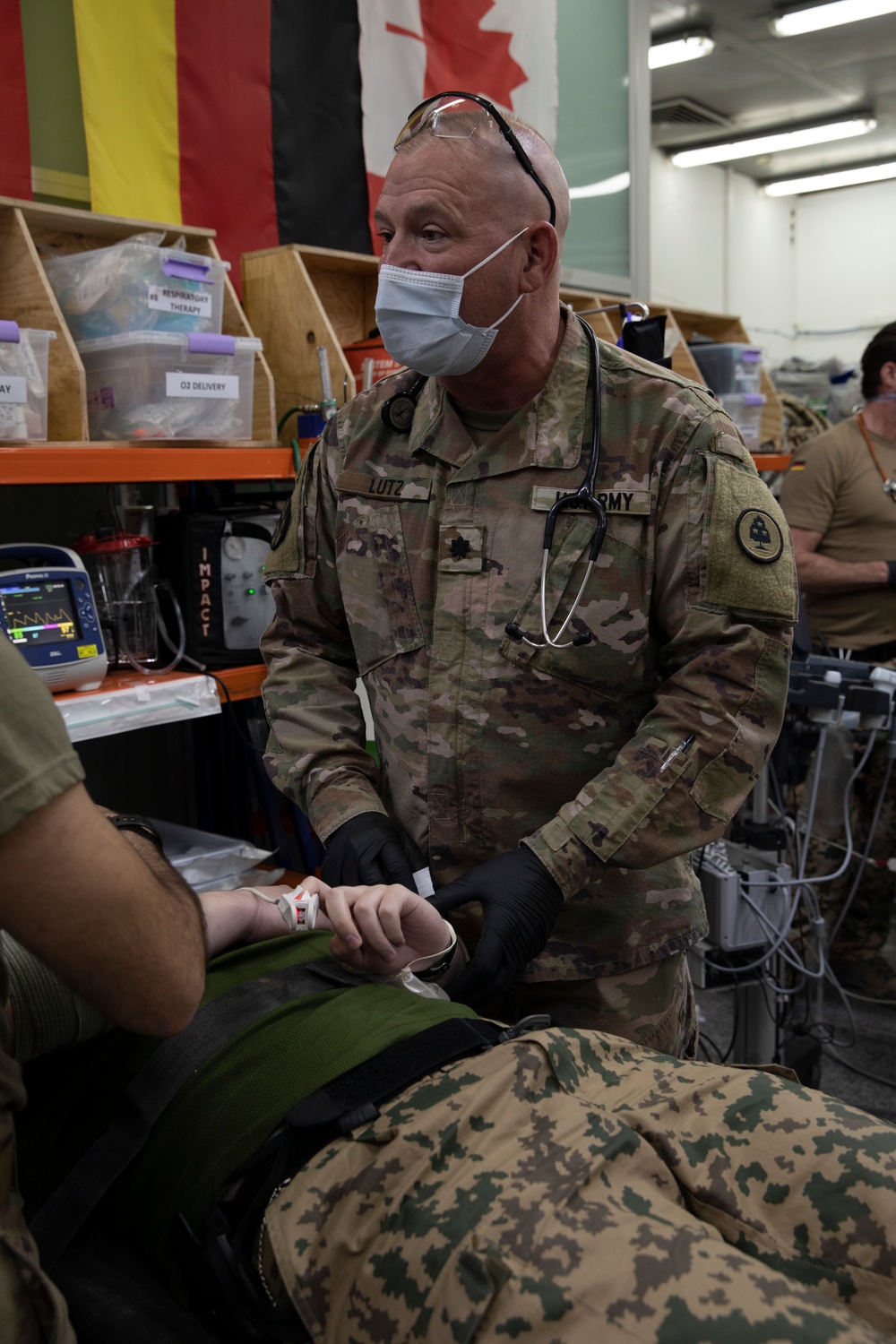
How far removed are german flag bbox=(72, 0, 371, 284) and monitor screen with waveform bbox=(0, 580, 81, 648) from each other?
1364 millimetres

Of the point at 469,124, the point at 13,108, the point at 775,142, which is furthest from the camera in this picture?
the point at 775,142

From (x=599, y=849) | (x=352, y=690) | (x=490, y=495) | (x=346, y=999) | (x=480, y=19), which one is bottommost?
(x=346, y=999)

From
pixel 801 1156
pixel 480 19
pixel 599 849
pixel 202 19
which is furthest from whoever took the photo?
pixel 480 19

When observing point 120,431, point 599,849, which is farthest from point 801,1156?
point 120,431

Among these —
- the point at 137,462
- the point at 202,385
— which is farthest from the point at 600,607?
the point at 202,385

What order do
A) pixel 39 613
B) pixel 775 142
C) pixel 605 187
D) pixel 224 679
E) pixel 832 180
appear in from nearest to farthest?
pixel 39 613 < pixel 224 679 < pixel 605 187 < pixel 775 142 < pixel 832 180

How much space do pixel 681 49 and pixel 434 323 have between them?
735cm

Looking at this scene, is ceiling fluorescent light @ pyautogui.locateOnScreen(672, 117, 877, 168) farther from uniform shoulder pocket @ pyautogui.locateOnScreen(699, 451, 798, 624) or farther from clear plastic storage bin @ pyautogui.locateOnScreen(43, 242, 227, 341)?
uniform shoulder pocket @ pyautogui.locateOnScreen(699, 451, 798, 624)

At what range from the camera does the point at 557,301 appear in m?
1.60

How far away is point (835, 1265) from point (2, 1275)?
2.29 ft

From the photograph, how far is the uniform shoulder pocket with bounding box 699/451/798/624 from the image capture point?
1401 millimetres

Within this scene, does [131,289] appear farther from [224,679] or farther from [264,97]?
[264,97]

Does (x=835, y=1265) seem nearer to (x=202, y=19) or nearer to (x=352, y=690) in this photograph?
(x=352, y=690)

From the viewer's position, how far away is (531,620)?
4.90 feet
